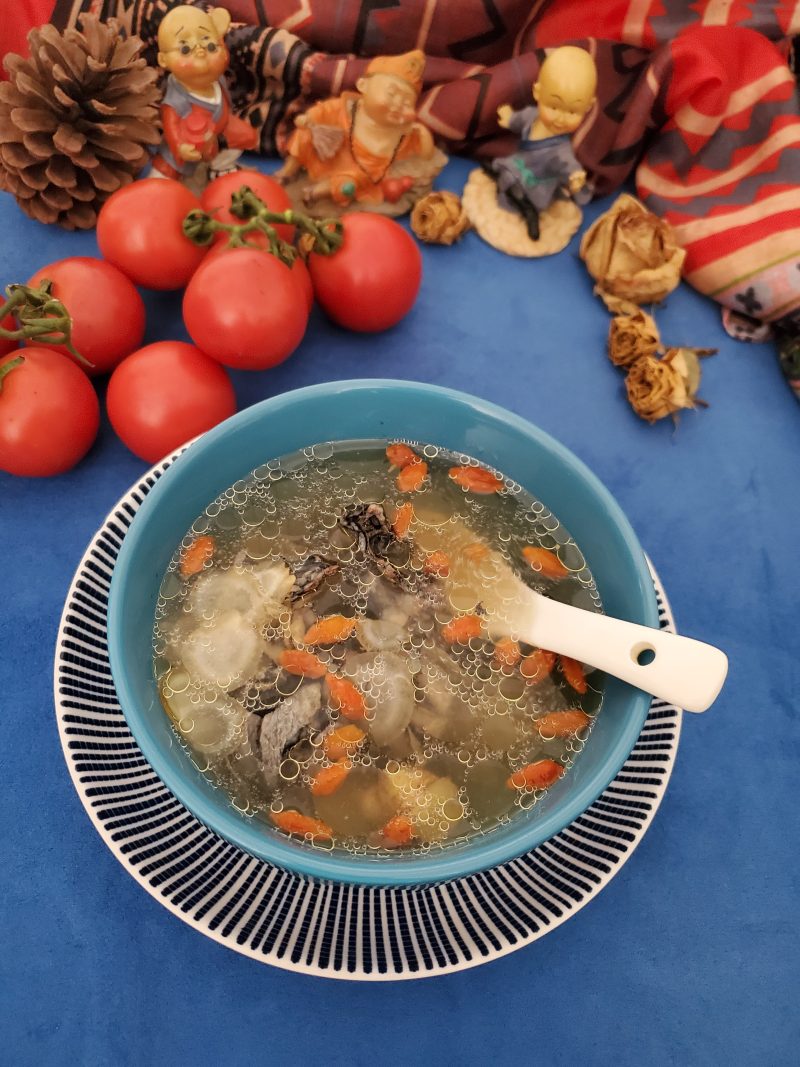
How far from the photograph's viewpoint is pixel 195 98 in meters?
1.05

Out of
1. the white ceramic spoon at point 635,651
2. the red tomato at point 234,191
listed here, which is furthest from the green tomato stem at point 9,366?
the white ceramic spoon at point 635,651

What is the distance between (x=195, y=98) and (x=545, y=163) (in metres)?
0.54

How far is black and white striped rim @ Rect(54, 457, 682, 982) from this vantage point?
2.00 feet

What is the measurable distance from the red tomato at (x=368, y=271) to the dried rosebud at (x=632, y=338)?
12.5 inches

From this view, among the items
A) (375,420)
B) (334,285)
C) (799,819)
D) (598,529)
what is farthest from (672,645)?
(334,285)

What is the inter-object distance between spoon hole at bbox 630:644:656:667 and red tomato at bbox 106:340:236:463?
0.61 metres

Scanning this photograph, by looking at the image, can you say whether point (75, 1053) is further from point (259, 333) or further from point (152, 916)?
point (259, 333)

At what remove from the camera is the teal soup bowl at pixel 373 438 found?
0.51 metres

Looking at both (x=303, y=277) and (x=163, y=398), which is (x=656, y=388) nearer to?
(x=303, y=277)

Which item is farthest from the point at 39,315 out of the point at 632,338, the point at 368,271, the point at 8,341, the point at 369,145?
the point at 632,338

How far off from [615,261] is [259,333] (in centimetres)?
58

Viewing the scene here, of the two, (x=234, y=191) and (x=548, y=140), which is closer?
(x=234, y=191)

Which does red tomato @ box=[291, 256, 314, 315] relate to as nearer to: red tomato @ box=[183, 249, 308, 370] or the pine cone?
red tomato @ box=[183, 249, 308, 370]

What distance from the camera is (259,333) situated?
0.89 metres
